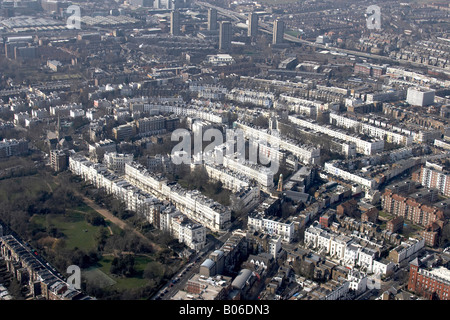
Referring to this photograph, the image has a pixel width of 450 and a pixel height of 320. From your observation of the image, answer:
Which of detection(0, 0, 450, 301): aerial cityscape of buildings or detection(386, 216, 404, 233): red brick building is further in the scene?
detection(386, 216, 404, 233): red brick building

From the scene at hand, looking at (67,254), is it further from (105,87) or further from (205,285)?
(105,87)

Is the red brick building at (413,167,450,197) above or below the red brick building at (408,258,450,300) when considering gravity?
above

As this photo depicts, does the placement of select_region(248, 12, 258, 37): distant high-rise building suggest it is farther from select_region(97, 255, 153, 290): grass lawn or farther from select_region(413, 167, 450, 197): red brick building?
select_region(97, 255, 153, 290): grass lawn

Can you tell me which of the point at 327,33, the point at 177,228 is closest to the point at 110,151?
the point at 177,228

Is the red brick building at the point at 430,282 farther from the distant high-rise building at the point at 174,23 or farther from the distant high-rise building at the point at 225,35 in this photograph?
the distant high-rise building at the point at 174,23

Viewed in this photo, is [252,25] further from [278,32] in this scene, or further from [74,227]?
[74,227]

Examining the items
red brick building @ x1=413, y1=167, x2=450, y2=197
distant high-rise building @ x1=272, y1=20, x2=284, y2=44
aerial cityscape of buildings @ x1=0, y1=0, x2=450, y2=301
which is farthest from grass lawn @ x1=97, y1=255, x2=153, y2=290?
distant high-rise building @ x1=272, y1=20, x2=284, y2=44

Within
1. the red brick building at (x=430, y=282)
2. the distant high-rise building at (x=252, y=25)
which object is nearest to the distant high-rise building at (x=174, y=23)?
the distant high-rise building at (x=252, y=25)
